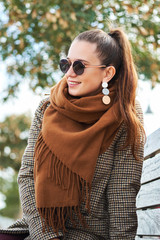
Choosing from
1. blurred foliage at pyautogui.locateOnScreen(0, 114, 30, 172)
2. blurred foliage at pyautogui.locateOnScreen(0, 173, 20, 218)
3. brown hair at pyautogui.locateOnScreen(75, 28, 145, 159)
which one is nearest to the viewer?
brown hair at pyautogui.locateOnScreen(75, 28, 145, 159)

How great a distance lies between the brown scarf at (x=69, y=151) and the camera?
231 centimetres

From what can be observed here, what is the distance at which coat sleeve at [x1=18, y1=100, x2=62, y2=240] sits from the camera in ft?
7.67

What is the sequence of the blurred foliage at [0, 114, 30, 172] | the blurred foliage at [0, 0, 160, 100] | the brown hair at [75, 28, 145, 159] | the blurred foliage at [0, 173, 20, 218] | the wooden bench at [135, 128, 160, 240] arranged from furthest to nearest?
1. the blurred foliage at [0, 173, 20, 218]
2. the blurred foliage at [0, 114, 30, 172]
3. the blurred foliage at [0, 0, 160, 100]
4. the brown hair at [75, 28, 145, 159]
5. the wooden bench at [135, 128, 160, 240]

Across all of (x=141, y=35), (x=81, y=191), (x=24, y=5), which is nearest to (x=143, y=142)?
(x=81, y=191)

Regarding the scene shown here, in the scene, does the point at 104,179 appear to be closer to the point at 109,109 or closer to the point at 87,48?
the point at 109,109

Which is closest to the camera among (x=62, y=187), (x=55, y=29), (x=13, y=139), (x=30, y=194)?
(x=62, y=187)

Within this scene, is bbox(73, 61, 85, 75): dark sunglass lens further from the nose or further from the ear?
the ear

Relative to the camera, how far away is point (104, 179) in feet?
8.00

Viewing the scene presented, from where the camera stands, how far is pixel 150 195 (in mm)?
2066

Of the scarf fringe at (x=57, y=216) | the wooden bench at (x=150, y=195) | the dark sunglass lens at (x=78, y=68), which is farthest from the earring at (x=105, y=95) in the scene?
the scarf fringe at (x=57, y=216)

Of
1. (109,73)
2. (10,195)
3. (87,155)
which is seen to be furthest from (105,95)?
(10,195)

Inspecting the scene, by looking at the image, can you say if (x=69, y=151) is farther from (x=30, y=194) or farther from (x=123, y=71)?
(x=123, y=71)

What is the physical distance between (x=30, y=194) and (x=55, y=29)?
3721 millimetres

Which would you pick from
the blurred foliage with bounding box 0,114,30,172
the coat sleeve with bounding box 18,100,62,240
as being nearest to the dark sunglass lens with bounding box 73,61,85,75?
the coat sleeve with bounding box 18,100,62,240
